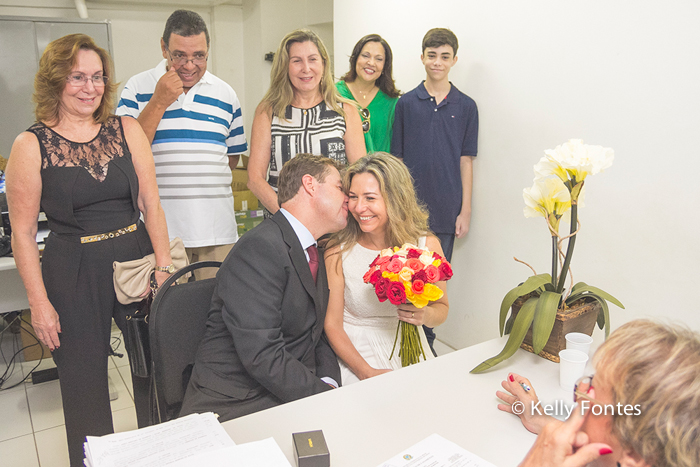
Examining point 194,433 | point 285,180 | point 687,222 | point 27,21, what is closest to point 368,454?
point 194,433

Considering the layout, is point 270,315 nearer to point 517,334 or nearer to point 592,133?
point 517,334

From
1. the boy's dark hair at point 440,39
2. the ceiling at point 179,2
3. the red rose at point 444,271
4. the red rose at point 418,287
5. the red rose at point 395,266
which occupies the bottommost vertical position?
the red rose at point 418,287

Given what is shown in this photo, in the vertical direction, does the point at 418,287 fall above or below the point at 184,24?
below

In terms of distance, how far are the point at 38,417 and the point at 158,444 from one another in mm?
2245

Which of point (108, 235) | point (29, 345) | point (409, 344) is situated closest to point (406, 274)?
point (409, 344)

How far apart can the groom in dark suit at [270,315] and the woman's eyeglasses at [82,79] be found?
2.77ft

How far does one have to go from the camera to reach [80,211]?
1898mm

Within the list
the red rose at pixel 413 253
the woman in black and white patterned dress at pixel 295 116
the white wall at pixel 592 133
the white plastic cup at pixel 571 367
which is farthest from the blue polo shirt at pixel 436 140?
the white plastic cup at pixel 571 367

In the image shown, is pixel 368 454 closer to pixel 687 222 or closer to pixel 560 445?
pixel 560 445

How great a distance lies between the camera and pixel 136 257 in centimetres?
204

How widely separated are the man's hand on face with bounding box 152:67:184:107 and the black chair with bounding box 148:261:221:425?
1.01 meters

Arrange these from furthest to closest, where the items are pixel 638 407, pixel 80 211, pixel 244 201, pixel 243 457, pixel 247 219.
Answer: pixel 244 201 < pixel 247 219 < pixel 80 211 < pixel 243 457 < pixel 638 407

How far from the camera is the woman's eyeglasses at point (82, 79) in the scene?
188 cm

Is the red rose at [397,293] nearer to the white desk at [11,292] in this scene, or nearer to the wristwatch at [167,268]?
the wristwatch at [167,268]
